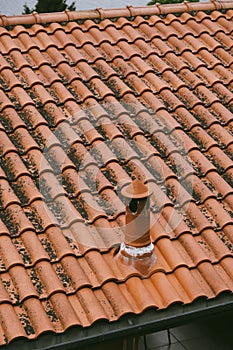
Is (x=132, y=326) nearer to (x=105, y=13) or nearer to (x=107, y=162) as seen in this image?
(x=107, y=162)

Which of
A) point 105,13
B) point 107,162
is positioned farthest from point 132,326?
point 105,13

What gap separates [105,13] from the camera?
9141 millimetres

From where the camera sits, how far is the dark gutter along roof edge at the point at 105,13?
28.7 ft

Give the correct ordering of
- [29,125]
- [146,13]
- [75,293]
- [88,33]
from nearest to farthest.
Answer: [75,293], [29,125], [88,33], [146,13]

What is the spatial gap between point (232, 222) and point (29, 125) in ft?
7.21

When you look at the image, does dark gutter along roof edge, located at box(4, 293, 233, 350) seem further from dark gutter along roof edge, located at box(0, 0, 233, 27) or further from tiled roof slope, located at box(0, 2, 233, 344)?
dark gutter along roof edge, located at box(0, 0, 233, 27)

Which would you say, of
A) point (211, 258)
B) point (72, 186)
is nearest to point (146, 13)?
point (72, 186)

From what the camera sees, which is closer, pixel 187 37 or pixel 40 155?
pixel 40 155

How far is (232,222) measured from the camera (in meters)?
6.47

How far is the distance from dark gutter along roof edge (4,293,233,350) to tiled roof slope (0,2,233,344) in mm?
66

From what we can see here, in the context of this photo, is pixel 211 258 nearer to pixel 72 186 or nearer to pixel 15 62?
pixel 72 186

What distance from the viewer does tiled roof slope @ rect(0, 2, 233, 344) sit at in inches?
223

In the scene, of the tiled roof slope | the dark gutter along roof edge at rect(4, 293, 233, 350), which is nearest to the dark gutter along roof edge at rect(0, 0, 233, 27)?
the tiled roof slope

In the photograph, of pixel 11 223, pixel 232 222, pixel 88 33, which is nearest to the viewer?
pixel 11 223
